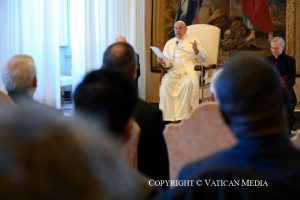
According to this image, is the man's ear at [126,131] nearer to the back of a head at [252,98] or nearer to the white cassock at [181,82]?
the back of a head at [252,98]

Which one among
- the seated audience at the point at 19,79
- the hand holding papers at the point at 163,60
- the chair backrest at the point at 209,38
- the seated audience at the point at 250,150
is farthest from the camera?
the chair backrest at the point at 209,38

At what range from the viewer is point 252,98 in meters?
1.46

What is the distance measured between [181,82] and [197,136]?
5.43m

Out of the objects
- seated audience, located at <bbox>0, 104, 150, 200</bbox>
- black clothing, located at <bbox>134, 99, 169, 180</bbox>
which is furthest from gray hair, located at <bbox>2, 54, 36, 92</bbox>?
seated audience, located at <bbox>0, 104, 150, 200</bbox>

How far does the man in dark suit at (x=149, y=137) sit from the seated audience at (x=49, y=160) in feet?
6.20

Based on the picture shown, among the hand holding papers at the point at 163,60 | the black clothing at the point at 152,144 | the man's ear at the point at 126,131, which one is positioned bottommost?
the black clothing at the point at 152,144

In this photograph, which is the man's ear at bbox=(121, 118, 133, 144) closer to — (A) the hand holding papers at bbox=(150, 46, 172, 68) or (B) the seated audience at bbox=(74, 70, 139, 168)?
(B) the seated audience at bbox=(74, 70, 139, 168)

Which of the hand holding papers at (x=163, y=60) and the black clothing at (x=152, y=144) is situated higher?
the hand holding papers at (x=163, y=60)

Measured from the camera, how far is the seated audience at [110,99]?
160cm

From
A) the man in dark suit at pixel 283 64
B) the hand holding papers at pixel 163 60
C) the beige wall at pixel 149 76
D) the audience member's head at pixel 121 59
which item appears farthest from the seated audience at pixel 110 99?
the beige wall at pixel 149 76

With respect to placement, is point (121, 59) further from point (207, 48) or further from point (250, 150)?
point (207, 48)

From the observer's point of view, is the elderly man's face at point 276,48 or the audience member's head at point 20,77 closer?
the audience member's head at point 20,77

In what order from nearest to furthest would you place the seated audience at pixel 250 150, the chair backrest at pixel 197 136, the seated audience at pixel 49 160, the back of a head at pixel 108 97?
1. the seated audience at pixel 49 160
2. the seated audience at pixel 250 150
3. the back of a head at pixel 108 97
4. the chair backrest at pixel 197 136

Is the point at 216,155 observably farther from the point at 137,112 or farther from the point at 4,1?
the point at 4,1
